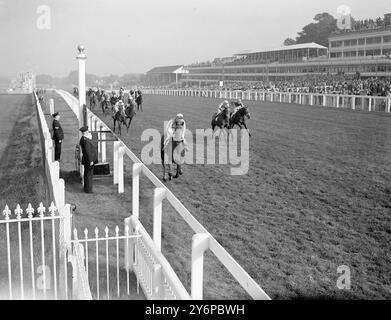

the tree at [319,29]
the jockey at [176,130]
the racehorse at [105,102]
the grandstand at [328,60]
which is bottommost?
the jockey at [176,130]

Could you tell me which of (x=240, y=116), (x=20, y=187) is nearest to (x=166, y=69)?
(x=240, y=116)

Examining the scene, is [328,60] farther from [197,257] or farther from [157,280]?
[197,257]

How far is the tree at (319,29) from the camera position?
7494 cm

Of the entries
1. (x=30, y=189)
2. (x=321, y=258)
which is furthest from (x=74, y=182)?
(x=321, y=258)

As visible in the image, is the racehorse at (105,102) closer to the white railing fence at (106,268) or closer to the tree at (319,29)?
the white railing fence at (106,268)

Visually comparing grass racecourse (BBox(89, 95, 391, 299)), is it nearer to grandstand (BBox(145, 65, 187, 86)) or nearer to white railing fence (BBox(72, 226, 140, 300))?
white railing fence (BBox(72, 226, 140, 300))

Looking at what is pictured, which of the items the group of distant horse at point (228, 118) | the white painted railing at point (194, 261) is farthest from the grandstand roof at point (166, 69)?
the white painted railing at point (194, 261)

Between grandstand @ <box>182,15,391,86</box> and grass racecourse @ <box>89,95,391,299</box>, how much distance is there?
28.0 m

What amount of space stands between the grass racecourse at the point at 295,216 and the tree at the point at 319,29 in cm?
6323

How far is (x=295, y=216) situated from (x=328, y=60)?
42.2 m

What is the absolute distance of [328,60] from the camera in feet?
157

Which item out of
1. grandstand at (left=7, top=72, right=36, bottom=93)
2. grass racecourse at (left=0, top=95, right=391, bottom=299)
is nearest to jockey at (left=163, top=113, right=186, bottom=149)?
grass racecourse at (left=0, top=95, right=391, bottom=299)

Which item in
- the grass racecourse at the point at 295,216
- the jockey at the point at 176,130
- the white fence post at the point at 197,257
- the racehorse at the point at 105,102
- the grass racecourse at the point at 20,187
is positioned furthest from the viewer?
the racehorse at the point at 105,102
